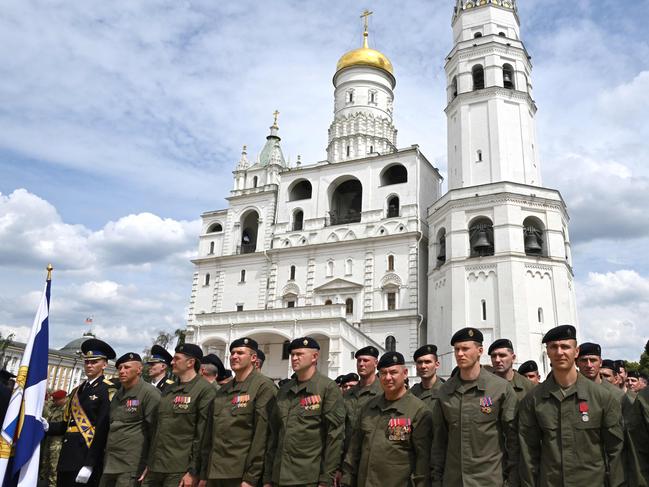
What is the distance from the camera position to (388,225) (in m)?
32.6

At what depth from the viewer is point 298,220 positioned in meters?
36.5

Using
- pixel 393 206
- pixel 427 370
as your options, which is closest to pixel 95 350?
pixel 427 370

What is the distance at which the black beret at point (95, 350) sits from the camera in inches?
288

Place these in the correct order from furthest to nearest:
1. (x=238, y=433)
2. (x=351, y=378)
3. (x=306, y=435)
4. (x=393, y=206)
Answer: (x=393, y=206) → (x=351, y=378) → (x=238, y=433) → (x=306, y=435)

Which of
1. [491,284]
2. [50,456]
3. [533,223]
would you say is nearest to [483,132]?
[533,223]

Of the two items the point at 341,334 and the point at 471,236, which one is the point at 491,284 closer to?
the point at 471,236

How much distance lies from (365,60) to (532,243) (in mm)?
20169

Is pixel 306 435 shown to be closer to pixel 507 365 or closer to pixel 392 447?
pixel 392 447

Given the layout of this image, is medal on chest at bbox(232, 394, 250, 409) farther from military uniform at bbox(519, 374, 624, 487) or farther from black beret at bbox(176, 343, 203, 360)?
military uniform at bbox(519, 374, 624, 487)

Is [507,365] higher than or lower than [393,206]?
lower

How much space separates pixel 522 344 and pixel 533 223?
6466 mm

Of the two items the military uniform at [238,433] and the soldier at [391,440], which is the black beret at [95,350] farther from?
the soldier at [391,440]

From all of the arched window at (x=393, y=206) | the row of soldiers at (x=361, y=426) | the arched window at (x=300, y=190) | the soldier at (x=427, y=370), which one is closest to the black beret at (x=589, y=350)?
the row of soldiers at (x=361, y=426)

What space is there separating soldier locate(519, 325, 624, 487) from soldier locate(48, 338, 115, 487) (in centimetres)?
489
